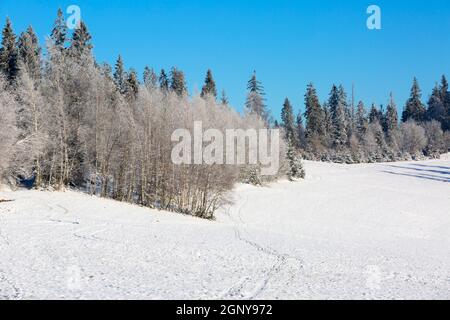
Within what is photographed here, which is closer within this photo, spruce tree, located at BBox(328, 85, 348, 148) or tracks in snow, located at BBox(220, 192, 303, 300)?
tracks in snow, located at BBox(220, 192, 303, 300)

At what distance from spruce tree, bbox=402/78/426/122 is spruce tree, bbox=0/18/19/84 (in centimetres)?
10129

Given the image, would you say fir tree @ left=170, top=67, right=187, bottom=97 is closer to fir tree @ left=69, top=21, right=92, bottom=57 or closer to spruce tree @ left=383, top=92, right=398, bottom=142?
fir tree @ left=69, top=21, right=92, bottom=57

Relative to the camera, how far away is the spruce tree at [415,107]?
121850 millimetres

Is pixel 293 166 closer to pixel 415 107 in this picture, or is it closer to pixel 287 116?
pixel 287 116

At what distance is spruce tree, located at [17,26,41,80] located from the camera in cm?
3982

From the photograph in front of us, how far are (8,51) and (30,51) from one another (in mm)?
6747

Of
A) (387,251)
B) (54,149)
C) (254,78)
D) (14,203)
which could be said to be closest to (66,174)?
(54,149)

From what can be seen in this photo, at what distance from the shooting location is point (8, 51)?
184ft

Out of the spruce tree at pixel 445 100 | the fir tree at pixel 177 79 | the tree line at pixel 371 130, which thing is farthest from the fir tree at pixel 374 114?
the fir tree at pixel 177 79

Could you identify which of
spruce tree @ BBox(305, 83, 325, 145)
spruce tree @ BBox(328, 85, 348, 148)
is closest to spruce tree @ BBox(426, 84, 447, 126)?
spruce tree @ BBox(328, 85, 348, 148)

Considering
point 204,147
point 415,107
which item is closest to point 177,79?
point 204,147

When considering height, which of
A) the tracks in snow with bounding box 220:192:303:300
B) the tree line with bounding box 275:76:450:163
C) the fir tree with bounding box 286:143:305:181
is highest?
the tree line with bounding box 275:76:450:163

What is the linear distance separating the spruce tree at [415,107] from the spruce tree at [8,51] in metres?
101
